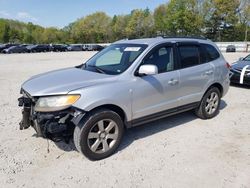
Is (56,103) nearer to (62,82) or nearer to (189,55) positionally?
(62,82)

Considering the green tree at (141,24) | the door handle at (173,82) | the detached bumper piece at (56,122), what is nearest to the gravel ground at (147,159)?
the detached bumper piece at (56,122)

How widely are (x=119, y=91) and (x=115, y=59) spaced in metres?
1.16

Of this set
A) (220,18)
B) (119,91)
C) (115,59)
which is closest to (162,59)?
(115,59)

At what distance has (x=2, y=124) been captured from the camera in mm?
5340

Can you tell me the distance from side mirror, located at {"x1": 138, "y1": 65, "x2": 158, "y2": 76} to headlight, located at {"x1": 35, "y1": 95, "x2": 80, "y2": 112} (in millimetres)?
1124

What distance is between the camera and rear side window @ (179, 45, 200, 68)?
4.94 meters

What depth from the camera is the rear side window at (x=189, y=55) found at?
494 cm

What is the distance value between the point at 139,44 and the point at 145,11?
71875 mm

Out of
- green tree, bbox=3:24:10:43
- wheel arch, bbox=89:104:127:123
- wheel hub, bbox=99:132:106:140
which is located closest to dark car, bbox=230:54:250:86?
wheel arch, bbox=89:104:127:123

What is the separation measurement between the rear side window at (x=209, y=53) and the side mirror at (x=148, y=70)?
1933 mm

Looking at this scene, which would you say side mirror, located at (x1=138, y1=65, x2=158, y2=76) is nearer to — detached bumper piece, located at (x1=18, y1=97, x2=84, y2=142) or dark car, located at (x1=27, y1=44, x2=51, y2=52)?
detached bumper piece, located at (x1=18, y1=97, x2=84, y2=142)

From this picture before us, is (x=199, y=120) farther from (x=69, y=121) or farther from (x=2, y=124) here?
(x=2, y=124)

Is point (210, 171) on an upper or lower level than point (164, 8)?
lower

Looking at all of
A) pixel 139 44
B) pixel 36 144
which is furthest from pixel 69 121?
pixel 139 44
